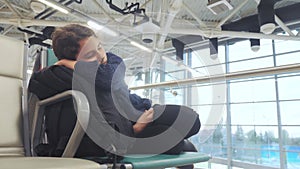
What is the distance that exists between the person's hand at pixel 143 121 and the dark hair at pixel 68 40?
44 centimetres

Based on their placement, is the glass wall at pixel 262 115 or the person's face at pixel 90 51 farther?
the glass wall at pixel 262 115

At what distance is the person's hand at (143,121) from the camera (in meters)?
1.20

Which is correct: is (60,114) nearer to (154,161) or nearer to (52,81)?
(52,81)

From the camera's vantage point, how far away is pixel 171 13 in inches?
178

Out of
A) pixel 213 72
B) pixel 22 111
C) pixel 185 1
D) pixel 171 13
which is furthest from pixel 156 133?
pixel 185 1

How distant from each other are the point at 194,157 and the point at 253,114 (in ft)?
25.7

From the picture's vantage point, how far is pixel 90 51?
4.15 feet

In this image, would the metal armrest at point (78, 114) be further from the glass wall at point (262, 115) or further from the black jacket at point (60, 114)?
the glass wall at point (262, 115)

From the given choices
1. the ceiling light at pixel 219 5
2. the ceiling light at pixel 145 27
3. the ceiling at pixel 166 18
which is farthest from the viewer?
the ceiling at pixel 166 18

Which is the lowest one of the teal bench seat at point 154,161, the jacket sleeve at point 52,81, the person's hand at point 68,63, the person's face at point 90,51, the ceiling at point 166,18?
the teal bench seat at point 154,161

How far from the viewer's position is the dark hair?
4.16 ft

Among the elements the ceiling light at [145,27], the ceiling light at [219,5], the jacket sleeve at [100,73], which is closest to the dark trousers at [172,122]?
the jacket sleeve at [100,73]

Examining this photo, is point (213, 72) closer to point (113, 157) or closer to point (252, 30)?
point (113, 157)

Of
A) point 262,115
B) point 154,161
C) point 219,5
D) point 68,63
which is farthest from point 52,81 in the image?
point 262,115
